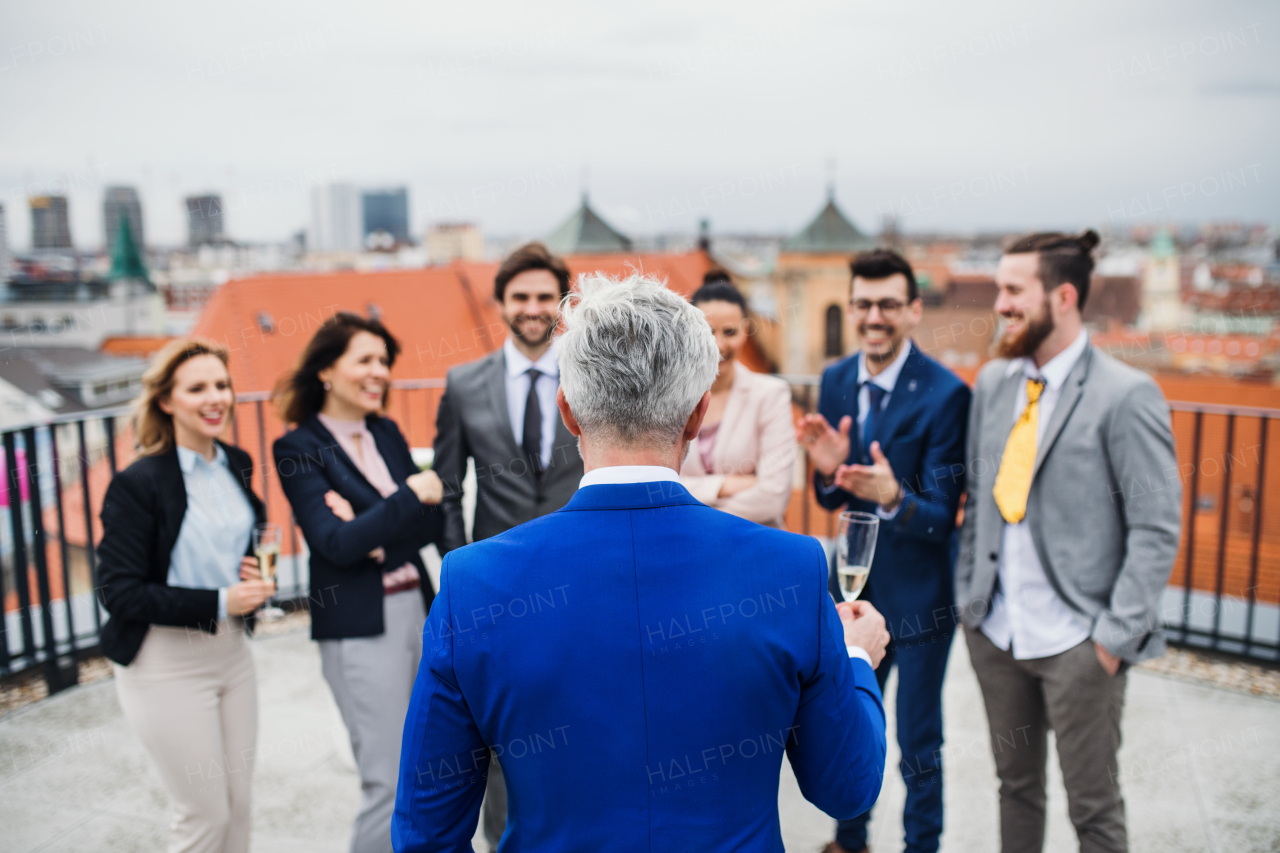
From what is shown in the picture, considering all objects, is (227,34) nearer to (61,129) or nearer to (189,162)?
(61,129)

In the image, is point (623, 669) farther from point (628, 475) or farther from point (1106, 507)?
point (1106, 507)

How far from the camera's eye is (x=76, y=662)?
3.93 metres

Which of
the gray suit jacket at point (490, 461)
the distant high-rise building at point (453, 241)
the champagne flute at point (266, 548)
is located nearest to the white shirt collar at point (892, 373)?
the gray suit jacket at point (490, 461)

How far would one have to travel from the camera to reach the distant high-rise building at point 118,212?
4144cm

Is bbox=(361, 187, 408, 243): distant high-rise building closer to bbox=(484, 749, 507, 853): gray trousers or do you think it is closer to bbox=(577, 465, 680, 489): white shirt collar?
bbox=(484, 749, 507, 853): gray trousers

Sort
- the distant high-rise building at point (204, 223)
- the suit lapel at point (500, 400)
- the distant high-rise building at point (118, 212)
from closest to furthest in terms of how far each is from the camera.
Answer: the suit lapel at point (500, 400) < the distant high-rise building at point (204, 223) < the distant high-rise building at point (118, 212)

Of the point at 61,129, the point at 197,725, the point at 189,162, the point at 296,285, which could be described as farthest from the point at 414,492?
the point at 189,162

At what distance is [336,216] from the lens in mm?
42750

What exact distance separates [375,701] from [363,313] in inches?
1499

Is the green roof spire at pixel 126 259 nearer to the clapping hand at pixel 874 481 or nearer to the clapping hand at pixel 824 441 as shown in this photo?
the clapping hand at pixel 824 441

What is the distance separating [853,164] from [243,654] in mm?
60499

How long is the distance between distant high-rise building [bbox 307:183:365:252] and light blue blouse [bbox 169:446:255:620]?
121 feet

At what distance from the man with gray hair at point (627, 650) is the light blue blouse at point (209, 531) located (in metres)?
1.53

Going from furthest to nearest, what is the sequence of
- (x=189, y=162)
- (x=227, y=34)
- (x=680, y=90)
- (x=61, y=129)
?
(x=680, y=90), (x=189, y=162), (x=61, y=129), (x=227, y=34)
